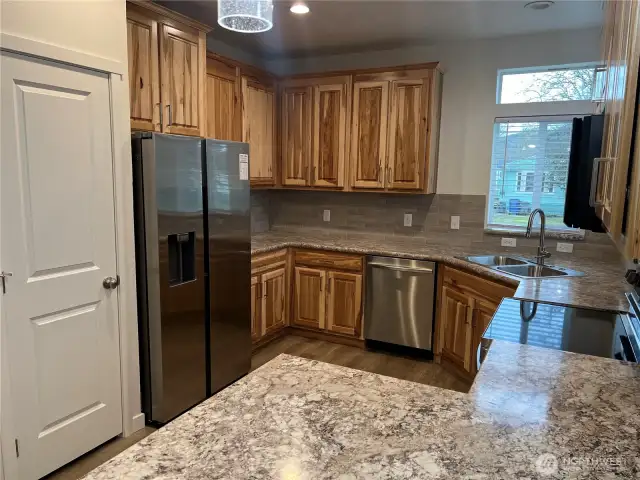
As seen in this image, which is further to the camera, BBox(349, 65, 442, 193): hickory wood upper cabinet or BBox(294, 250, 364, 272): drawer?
BBox(294, 250, 364, 272): drawer

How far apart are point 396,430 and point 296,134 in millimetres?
3585

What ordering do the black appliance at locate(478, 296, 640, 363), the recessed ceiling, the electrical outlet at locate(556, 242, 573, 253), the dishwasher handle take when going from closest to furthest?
the black appliance at locate(478, 296, 640, 363)
the recessed ceiling
the electrical outlet at locate(556, 242, 573, 253)
the dishwasher handle

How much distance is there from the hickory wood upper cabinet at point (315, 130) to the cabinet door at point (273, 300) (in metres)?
0.98

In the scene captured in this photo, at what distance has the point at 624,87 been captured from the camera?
119 centimetres

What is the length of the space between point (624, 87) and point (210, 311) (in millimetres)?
2449

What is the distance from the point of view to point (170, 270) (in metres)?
2.66

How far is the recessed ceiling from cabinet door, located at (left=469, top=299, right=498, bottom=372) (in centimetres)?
203

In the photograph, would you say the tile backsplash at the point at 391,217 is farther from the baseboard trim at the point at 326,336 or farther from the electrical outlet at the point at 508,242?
the baseboard trim at the point at 326,336

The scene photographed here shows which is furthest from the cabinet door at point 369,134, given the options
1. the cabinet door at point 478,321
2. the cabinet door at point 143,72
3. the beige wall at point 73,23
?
the beige wall at point 73,23

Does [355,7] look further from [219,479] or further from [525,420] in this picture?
[219,479]

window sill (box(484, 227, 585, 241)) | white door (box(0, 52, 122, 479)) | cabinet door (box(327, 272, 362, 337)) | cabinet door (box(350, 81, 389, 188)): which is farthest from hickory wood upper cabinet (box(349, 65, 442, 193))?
white door (box(0, 52, 122, 479))

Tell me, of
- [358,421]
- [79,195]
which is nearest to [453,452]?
[358,421]

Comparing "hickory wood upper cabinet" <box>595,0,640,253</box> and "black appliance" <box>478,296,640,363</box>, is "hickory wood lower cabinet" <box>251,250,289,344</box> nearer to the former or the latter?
"black appliance" <box>478,296,640,363</box>

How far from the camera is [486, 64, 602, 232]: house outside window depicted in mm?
3408
